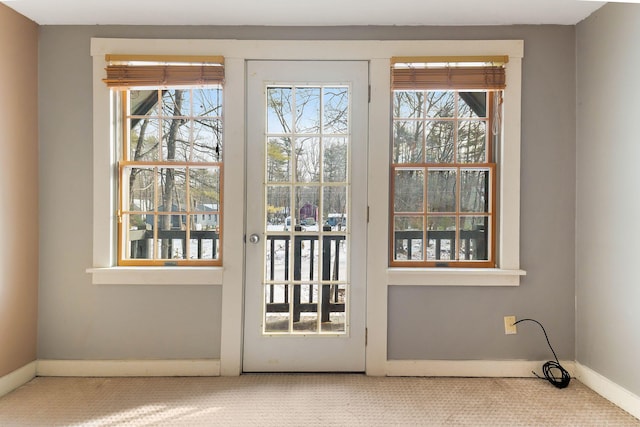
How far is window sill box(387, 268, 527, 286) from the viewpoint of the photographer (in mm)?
2604

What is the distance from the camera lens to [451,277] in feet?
8.57

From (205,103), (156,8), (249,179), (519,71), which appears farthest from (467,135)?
(156,8)

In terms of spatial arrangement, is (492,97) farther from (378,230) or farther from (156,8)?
(156,8)

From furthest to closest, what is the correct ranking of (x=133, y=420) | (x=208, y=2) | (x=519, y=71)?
(x=519, y=71), (x=208, y=2), (x=133, y=420)

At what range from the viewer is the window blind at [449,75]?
8.42ft

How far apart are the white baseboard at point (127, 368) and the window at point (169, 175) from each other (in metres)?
0.67

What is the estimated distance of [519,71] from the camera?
102 inches

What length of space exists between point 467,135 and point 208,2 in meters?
1.87

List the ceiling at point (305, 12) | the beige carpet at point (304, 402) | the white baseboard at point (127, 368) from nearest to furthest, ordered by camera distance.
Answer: the beige carpet at point (304, 402) → the ceiling at point (305, 12) → the white baseboard at point (127, 368)

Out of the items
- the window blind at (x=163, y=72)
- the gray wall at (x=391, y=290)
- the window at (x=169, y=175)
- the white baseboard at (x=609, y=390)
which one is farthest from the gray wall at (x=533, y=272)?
the window blind at (x=163, y=72)

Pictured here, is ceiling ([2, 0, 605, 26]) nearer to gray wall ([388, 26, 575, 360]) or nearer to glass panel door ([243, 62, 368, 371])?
gray wall ([388, 26, 575, 360])

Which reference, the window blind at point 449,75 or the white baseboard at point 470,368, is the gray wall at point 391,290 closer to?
the white baseboard at point 470,368

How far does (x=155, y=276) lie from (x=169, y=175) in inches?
27.2

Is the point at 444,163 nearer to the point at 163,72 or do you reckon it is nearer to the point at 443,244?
the point at 443,244
